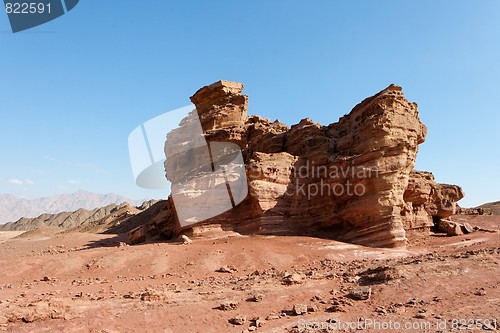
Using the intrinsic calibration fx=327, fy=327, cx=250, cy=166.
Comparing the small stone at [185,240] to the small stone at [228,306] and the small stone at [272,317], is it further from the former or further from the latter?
the small stone at [272,317]

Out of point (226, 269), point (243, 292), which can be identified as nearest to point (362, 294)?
point (243, 292)

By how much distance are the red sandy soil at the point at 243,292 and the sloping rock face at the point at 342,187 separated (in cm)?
319

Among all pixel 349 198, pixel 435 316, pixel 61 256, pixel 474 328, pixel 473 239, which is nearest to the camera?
pixel 474 328

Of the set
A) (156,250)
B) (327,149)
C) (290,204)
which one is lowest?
(156,250)

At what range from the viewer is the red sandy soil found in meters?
6.79

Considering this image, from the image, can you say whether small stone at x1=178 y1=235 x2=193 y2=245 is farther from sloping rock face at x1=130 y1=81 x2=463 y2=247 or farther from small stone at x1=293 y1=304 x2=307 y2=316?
small stone at x1=293 y1=304 x2=307 y2=316

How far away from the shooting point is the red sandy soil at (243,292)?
267 inches

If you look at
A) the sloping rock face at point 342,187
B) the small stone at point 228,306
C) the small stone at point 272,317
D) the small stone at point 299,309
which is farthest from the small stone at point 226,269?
the small stone at point 272,317

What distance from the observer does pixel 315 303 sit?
7953mm

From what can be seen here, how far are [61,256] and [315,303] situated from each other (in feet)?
40.6

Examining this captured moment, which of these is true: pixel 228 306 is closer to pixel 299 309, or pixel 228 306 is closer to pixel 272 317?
pixel 272 317

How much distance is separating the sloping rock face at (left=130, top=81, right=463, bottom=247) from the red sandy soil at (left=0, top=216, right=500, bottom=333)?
319cm

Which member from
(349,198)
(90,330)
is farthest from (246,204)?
(90,330)

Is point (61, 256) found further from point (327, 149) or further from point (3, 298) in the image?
point (327, 149)
